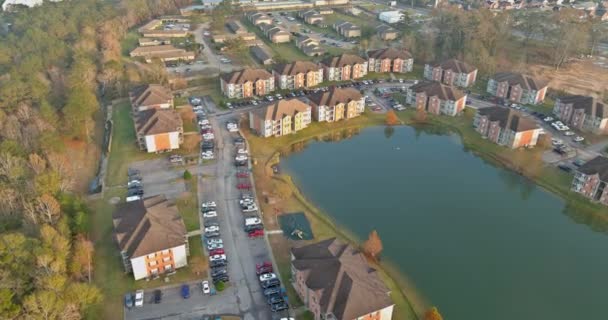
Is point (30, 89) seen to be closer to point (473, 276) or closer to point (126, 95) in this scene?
point (126, 95)

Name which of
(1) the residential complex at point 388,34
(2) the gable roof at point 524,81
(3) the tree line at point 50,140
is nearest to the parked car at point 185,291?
(3) the tree line at point 50,140

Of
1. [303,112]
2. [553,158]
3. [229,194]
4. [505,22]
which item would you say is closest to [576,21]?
[505,22]

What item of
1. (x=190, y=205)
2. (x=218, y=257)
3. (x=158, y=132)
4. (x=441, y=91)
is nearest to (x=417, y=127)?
(x=441, y=91)

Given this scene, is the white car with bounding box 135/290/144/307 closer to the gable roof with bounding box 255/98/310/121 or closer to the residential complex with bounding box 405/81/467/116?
the gable roof with bounding box 255/98/310/121

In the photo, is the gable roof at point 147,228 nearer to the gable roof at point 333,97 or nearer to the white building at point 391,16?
the gable roof at point 333,97

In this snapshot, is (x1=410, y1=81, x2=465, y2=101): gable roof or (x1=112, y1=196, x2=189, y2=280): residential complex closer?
(x1=112, y1=196, x2=189, y2=280): residential complex

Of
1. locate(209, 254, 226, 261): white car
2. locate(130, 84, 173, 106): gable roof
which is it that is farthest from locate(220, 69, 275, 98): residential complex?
locate(209, 254, 226, 261): white car
